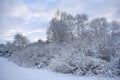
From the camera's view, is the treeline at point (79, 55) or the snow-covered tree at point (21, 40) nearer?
the treeline at point (79, 55)

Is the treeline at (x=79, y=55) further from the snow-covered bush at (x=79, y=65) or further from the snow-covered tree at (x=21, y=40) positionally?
the snow-covered tree at (x=21, y=40)

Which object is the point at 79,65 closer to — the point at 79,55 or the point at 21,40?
the point at 79,55

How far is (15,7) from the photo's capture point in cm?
755

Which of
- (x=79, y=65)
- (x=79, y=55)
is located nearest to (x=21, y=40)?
(x=79, y=55)

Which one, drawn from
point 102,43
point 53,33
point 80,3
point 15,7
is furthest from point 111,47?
point 53,33

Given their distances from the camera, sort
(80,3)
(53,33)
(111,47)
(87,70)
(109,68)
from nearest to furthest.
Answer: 1. (109,68)
2. (87,70)
3. (111,47)
4. (80,3)
5. (53,33)

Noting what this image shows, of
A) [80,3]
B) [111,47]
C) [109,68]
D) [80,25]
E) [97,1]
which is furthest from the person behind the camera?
[80,25]

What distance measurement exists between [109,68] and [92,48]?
2692 millimetres

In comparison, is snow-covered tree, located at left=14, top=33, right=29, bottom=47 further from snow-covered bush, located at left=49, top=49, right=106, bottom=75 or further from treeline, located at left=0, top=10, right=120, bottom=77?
snow-covered bush, located at left=49, top=49, right=106, bottom=75

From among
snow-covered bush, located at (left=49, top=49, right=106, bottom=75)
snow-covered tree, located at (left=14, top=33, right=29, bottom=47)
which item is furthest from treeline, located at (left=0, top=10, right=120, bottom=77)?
snow-covered tree, located at (left=14, top=33, right=29, bottom=47)

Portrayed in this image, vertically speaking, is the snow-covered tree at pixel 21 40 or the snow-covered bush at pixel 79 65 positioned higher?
the snow-covered tree at pixel 21 40

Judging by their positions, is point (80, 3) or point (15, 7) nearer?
point (15, 7)

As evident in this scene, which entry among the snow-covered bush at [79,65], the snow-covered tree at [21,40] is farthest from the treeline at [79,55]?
the snow-covered tree at [21,40]

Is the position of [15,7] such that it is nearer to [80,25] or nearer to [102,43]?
[102,43]
